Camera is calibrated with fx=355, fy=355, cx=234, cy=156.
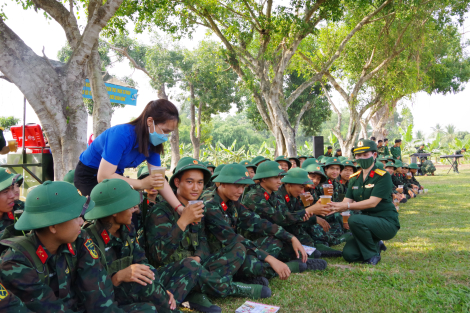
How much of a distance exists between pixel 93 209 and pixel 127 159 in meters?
0.80

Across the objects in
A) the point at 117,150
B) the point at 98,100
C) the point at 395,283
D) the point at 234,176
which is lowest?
the point at 395,283

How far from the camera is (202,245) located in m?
3.71

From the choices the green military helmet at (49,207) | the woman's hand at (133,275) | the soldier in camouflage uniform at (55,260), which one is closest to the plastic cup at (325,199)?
the woman's hand at (133,275)

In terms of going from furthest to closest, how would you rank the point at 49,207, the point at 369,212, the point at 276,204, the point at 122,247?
the point at 369,212 < the point at 276,204 < the point at 122,247 < the point at 49,207

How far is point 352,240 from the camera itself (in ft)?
16.1

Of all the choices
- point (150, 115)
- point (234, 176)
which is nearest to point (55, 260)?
point (150, 115)

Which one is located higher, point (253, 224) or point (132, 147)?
point (132, 147)

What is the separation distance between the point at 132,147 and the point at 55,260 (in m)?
1.30

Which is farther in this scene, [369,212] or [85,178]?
[369,212]

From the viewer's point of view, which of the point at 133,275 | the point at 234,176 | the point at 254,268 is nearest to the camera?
the point at 133,275

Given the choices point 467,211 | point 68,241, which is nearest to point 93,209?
point 68,241

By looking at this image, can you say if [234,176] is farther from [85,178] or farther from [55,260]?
[55,260]

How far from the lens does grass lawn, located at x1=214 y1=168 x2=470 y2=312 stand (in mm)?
3254

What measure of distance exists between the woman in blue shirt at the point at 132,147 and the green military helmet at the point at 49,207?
82cm
